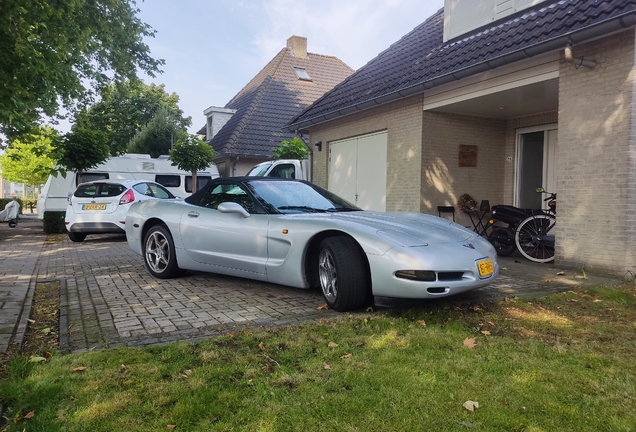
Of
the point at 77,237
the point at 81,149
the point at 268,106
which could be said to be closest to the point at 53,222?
the point at 81,149

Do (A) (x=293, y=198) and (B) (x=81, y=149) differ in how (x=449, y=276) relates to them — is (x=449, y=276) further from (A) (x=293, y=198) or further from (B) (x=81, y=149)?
(B) (x=81, y=149)

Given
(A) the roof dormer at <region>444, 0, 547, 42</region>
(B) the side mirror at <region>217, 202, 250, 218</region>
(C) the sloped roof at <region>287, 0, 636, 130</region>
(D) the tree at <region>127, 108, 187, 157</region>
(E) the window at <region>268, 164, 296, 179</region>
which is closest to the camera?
(B) the side mirror at <region>217, 202, 250, 218</region>

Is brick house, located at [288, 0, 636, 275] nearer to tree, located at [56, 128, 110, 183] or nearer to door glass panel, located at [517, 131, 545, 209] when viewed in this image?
door glass panel, located at [517, 131, 545, 209]

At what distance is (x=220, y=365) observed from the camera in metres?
3.03

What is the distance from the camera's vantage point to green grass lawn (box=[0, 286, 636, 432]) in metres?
2.33

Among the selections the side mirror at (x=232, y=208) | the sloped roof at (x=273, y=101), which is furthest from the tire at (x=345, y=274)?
the sloped roof at (x=273, y=101)

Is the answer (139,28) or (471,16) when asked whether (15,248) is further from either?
(471,16)

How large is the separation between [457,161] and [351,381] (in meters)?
8.06

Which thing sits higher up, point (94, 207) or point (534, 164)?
point (534, 164)

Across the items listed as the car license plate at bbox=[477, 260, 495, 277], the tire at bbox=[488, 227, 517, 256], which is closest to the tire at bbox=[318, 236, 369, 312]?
the car license plate at bbox=[477, 260, 495, 277]

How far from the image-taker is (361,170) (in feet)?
38.4

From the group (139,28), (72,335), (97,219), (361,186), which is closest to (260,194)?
(72,335)

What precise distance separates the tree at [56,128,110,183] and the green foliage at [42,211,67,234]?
1448 mm

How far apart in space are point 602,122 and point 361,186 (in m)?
6.03
